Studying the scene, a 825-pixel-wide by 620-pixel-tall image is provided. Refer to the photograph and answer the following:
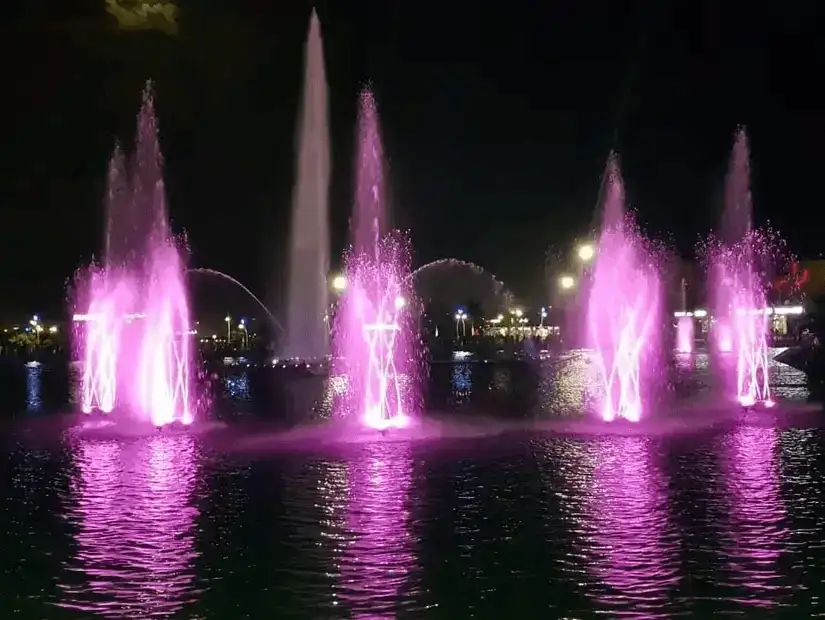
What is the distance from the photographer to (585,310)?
299 feet

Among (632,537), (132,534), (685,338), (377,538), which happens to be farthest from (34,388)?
(685,338)

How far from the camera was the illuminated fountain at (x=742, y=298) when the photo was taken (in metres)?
28.9

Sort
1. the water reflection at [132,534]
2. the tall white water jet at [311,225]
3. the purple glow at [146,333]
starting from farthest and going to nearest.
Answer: the tall white water jet at [311,225] → the purple glow at [146,333] → the water reflection at [132,534]

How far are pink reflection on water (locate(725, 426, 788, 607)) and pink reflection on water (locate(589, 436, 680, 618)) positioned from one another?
1.95 feet

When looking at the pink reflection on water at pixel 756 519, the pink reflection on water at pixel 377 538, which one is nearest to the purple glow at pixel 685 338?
the pink reflection on water at pixel 756 519

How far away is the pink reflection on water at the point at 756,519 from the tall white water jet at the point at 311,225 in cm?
2588

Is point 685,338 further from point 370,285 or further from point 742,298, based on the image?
point 370,285

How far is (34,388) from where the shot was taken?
109 ft

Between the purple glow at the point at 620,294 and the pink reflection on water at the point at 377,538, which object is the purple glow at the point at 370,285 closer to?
the purple glow at the point at 620,294

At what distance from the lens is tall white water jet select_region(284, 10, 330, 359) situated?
38.6 metres

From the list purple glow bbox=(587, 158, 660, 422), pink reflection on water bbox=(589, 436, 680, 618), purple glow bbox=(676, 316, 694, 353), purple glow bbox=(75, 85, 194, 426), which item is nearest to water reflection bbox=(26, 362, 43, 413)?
purple glow bbox=(75, 85, 194, 426)

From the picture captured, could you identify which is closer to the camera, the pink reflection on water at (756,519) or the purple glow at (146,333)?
the pink reflection on water at (756,519)

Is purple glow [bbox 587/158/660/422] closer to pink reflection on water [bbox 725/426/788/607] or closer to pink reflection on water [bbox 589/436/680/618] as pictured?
pink reflection on water [bbox 725/426/788/607]

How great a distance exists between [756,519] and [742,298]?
45.3 m
